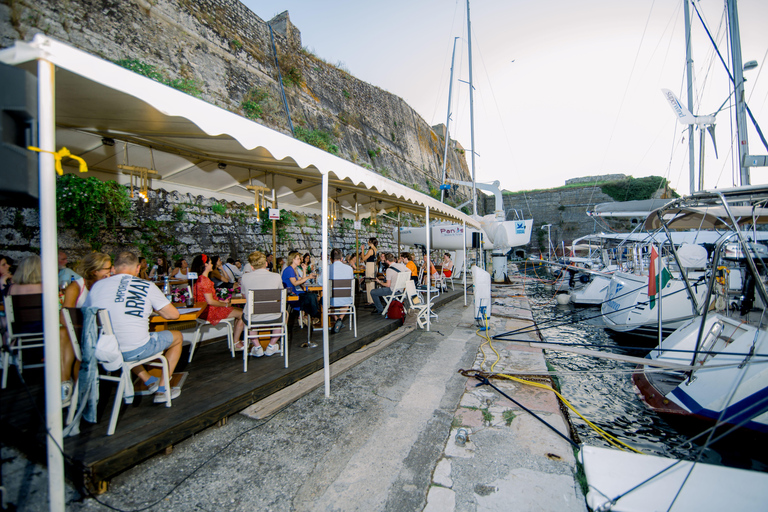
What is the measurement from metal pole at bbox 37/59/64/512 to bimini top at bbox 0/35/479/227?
5.2 inches

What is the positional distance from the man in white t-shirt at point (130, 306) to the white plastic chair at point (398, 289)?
373cm

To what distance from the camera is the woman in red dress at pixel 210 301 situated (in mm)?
3674

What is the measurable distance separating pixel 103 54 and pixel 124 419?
8068mm

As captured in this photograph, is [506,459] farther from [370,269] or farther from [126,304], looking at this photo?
[370,269]

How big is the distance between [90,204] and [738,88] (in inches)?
506

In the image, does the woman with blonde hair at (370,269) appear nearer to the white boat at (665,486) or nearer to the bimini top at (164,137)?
the bimini top at (164,137)

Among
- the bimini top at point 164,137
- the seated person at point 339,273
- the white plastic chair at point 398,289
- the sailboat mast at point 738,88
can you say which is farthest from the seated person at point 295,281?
the sailboat mast at point 738,88

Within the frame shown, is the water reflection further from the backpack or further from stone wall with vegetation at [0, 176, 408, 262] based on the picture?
stone wall with vegetation at [0, 176, 408, 262]

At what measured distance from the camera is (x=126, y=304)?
2377 millimetres

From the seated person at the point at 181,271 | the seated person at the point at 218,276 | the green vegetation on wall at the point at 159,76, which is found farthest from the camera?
the green vegetation on wall at the point at 159,76

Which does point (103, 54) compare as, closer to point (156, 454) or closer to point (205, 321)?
point (205, 321)

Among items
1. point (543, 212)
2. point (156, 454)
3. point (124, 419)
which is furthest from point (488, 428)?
point (543, 212)

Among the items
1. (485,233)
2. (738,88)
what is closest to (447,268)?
(485,233)

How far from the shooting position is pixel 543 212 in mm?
32281
